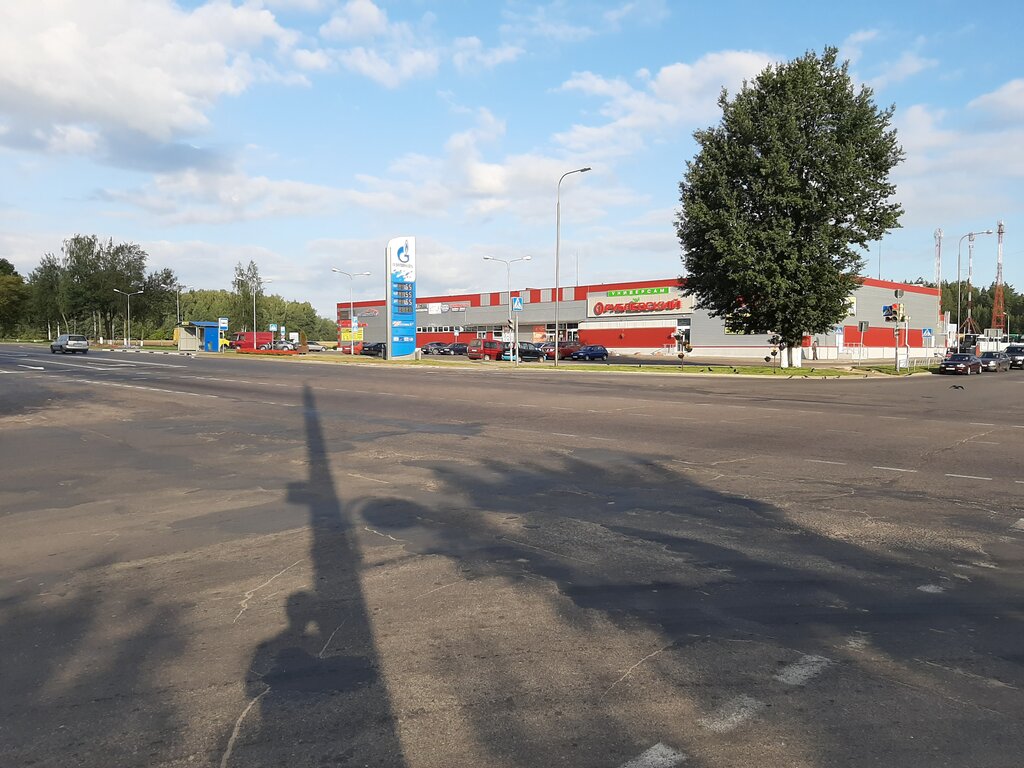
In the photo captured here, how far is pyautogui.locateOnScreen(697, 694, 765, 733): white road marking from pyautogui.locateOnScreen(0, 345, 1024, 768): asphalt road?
0.05ft

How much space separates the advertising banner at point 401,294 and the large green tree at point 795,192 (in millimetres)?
24240

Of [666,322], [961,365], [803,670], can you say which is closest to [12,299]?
[666,322]

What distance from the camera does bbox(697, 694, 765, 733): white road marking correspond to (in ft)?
11.0

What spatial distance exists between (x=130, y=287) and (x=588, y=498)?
109 m

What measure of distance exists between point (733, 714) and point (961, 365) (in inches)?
1948

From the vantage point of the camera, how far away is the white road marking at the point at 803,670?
3803 millimetres

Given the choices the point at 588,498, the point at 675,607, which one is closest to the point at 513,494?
the point at 588,498

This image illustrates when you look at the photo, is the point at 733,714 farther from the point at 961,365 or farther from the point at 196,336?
the point at 196,336

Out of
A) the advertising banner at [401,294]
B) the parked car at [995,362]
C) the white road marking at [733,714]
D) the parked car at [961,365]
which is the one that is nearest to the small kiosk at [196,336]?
the advertising banner at [401,294]

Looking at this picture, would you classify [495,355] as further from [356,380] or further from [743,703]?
[743,703]

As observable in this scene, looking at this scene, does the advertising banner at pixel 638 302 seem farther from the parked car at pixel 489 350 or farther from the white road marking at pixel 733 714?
the white road marking at pixel 733 714

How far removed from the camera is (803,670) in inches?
154

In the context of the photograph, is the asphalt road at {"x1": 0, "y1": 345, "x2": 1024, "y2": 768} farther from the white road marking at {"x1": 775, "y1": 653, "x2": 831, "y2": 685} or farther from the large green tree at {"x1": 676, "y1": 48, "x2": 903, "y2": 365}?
the large green tree at {"x1": 676, "y1": 48, "x2": 903, "y2": 365}

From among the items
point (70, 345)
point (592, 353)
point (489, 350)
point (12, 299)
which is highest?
point (12, 299)
